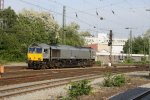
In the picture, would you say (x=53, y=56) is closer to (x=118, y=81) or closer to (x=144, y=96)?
(x=118, y=81)

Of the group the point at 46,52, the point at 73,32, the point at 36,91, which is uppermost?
the point at 73,32

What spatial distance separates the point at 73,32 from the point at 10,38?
4402cm

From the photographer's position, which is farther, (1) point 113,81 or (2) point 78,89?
(1) point 113,81

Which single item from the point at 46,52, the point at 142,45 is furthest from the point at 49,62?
the point at 142,45

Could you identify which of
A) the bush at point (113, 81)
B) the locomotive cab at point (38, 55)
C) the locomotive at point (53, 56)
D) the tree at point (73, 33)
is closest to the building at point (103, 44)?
the tree at point (73, 33)

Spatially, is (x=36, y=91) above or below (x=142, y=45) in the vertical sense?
below

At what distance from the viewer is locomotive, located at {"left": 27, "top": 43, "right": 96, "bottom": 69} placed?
43.7 metres

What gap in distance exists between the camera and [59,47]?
48031 mm

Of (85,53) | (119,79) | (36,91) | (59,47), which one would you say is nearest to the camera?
(36,91)

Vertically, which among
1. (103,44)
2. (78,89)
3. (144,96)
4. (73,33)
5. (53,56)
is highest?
(103,44)

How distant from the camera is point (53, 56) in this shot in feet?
150

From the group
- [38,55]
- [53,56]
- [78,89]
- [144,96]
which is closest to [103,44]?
[53,56]

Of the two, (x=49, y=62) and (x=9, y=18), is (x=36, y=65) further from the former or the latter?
(x=9, y=18)

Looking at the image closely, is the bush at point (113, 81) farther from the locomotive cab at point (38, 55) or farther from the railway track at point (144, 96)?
the locomotive cab at point (38, 55)
